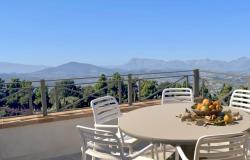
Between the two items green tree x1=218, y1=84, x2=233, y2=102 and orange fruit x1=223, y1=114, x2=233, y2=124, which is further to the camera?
green tree x1=218, y1=84, x2=233, y2=102

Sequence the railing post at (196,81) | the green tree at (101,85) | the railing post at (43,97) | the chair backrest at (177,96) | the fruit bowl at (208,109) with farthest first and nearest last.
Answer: the railing post at (196,81) < the green tree at (101,85) < the railing post at (43,97) < the chair backrest at (177,96) < the fruit bowl at (208,109)

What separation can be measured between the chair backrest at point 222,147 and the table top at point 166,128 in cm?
17

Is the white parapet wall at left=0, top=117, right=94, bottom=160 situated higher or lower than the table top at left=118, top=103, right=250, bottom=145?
lower

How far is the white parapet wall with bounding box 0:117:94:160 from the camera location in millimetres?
4059

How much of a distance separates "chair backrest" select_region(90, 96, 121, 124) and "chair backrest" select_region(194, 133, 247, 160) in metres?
1.50

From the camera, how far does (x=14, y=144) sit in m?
4.09

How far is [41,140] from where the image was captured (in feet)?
13.9

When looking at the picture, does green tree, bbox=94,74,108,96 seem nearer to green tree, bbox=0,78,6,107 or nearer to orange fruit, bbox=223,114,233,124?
green tree, bbox=0,78,6,107

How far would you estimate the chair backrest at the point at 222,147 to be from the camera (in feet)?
6.73

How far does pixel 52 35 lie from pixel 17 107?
50.6ft

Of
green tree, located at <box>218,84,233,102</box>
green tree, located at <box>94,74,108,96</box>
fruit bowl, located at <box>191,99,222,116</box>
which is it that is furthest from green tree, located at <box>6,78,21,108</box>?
green tree, located at <box>218,84,233,102</box>

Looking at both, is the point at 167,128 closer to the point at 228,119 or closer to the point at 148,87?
the point at 228,119

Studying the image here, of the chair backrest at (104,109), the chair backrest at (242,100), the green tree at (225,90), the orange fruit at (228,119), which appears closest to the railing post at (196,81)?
the green tree at (225,90)

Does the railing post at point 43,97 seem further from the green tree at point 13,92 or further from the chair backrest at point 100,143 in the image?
the chair backrest at point 100,143
